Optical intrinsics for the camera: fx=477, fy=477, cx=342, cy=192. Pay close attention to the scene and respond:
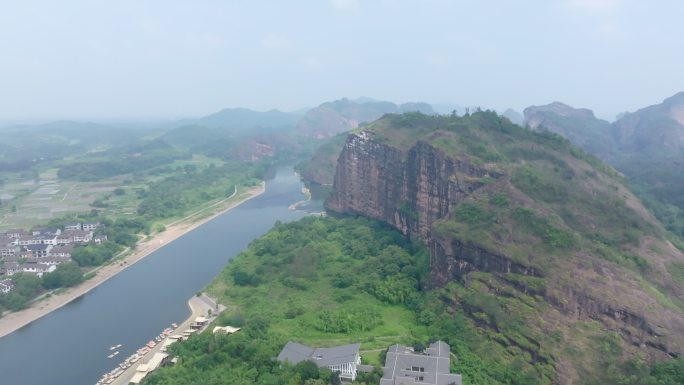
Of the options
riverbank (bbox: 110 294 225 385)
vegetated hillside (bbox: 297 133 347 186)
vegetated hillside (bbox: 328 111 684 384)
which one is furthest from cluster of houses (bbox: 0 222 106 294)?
vegetated hillside (bbox: 297 133 347 186)

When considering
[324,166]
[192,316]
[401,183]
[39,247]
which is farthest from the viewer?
[324,166]

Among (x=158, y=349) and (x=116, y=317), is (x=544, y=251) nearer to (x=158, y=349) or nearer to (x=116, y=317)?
(x=158, y=349)

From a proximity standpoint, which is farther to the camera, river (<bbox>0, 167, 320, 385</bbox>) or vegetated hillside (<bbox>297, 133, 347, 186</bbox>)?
vegetated hillside (<bbox>297, 133, 347, 186</bbox>)

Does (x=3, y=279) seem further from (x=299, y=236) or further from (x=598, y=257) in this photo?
(x=598, y=257)

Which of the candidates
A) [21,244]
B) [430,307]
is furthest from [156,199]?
[430,307]

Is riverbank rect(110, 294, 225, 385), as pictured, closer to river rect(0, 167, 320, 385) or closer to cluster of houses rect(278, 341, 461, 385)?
river rect(0, 167, 320, 385)

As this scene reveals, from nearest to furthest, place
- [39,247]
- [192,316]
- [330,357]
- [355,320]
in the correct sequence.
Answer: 1. [330,357]
2. [355,320]
3. [192,316]
4. [39,247]

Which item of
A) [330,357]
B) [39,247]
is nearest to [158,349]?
[330,357]

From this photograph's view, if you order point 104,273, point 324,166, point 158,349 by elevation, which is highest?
point 324,166
